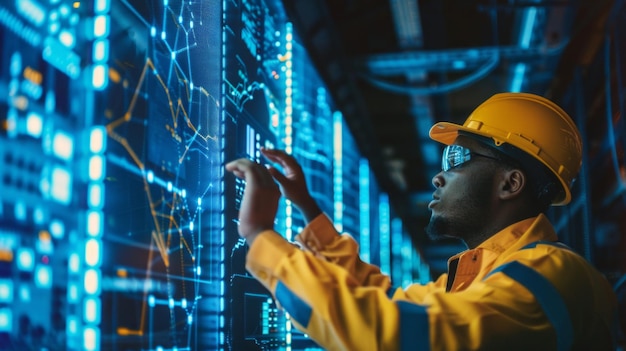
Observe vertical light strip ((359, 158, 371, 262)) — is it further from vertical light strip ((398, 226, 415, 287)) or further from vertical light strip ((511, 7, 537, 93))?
vertical light strip ((398, 226, 415, 287))

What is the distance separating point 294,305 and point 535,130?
1.08 m

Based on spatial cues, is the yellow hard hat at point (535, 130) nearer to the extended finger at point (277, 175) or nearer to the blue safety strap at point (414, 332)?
the extended finger at point (277, 175)

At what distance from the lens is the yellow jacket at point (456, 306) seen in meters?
1.60

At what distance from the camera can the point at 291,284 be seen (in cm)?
164

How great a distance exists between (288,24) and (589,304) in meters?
1.85

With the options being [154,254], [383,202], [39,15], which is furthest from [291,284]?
[383,202]

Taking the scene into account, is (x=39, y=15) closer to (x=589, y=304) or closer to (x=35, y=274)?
(x=35, y=274)

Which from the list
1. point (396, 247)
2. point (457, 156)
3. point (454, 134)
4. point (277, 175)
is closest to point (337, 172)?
point (454, 134)

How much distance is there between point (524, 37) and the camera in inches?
232

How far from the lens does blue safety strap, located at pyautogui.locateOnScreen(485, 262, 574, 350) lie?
177 centimetres

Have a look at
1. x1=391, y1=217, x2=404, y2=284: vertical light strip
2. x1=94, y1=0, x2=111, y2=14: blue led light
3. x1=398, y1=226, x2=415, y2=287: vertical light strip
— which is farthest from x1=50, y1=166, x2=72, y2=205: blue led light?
x1=398, y1=226, x2=415, y2=287: vertical light strip

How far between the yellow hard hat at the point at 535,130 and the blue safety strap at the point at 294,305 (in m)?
0.95

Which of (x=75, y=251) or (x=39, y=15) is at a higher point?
(x=39, y=15)

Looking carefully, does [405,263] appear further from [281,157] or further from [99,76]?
[99,76]
